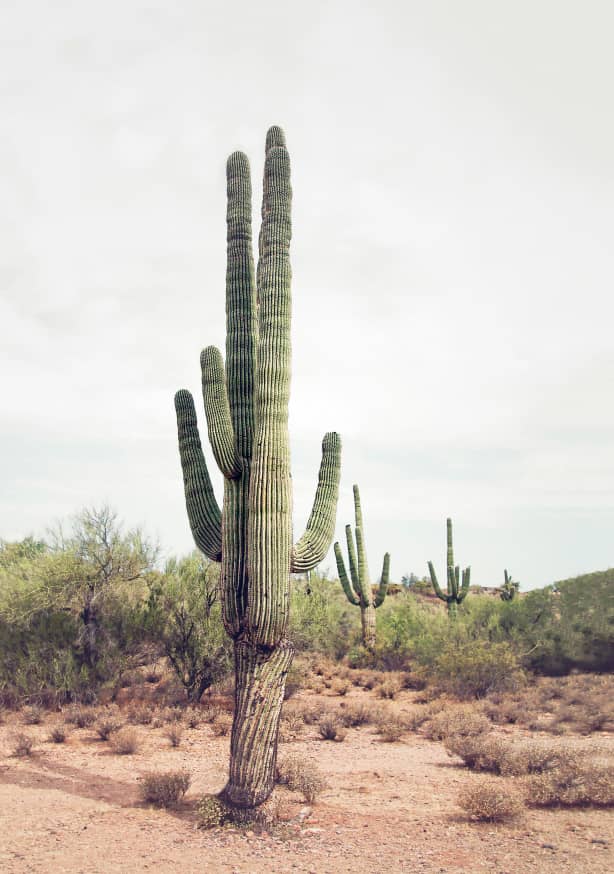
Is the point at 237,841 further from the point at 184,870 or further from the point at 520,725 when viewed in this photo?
the point at 520,725

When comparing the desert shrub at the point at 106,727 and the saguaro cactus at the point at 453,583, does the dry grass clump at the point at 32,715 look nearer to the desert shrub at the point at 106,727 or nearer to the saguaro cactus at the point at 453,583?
the desert shrub at the point at 106,727

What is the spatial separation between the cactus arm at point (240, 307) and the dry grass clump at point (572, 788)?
219 inches

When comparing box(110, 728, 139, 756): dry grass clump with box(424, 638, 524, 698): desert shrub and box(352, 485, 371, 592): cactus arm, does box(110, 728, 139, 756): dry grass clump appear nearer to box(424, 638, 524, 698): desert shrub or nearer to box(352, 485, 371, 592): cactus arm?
box(424, 638, 524, 698): desert shrub

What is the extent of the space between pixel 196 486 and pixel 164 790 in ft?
12.5

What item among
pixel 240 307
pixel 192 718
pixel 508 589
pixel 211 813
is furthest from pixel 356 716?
pixel 508 589

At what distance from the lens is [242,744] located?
7246 mm

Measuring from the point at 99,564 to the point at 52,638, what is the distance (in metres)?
2.05

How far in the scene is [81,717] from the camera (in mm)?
13281

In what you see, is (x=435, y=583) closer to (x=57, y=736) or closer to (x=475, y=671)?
(x=475, y=671)

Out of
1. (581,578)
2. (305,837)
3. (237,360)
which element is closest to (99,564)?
(237,360)

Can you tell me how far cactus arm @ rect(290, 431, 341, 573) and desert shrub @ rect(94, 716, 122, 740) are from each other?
675 centimetres

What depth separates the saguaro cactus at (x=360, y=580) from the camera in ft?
72.8

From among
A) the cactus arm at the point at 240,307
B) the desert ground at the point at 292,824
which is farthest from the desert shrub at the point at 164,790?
the cactus arm at the point at 240,307

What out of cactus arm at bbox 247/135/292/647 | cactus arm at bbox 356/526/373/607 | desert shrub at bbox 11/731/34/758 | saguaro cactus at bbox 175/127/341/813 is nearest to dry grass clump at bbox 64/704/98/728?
desert shrub at bbox 11/731/34/758
